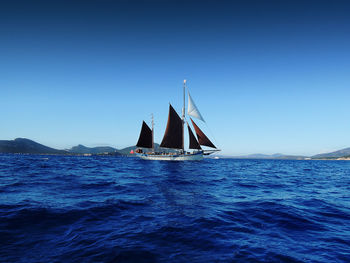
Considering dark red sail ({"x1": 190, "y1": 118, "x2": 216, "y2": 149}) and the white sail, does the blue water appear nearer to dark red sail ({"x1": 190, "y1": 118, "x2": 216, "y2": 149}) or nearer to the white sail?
dark red sail ({"x1": 190, "y1": 118, "x2": 216, "y2": 149})

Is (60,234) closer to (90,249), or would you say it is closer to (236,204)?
(90,249)

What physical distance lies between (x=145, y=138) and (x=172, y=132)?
1511 cm

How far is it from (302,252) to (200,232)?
283 centimetres

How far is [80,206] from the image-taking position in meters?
8.27

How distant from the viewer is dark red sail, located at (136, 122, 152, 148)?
7075 centimetres

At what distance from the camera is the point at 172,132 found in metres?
63.9

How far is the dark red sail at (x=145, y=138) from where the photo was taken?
232 ft

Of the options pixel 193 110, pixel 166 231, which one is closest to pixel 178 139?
pixel 193 110

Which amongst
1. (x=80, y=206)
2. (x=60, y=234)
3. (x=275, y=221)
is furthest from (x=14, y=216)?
(x=275, y=221)

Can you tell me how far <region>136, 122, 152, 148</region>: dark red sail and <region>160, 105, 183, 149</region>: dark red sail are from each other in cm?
1160

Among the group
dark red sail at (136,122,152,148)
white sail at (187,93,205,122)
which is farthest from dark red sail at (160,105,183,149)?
dark red sail at (136,122,152,148)

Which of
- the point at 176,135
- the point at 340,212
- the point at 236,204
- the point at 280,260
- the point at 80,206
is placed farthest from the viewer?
the point at 176,135

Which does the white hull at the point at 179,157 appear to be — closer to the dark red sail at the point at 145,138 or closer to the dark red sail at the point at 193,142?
the dark red sail at the point at 193,142

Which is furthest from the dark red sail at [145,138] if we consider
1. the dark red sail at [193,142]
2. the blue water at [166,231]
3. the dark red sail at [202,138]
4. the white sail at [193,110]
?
the blue water at [166,231]
